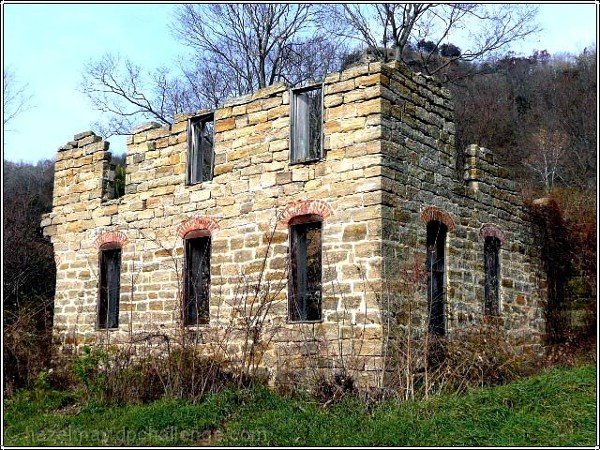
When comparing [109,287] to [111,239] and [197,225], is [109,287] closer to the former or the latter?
[111,239]

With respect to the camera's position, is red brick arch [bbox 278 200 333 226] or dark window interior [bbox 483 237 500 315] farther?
dark window interior [bbox 483 237 500 315]

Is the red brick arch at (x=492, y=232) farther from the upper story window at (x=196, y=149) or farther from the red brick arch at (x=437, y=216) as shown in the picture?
the upper story window at (x=196, y=149)

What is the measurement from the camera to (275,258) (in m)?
11.0

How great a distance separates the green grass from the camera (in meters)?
7.67

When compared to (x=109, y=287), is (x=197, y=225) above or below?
above

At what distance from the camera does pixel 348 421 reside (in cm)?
823

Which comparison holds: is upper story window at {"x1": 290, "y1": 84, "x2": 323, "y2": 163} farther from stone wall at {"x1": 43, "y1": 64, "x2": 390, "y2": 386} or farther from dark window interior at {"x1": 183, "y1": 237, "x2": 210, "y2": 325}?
dark window interior at {"x1": 183, "y1": 237, "x2": 210, "y2": 325}

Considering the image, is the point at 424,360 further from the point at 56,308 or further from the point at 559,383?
the point at 56,308

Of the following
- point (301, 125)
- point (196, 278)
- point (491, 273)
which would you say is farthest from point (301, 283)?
point (491, 273)

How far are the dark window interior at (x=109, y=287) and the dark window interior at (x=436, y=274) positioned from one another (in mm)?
6032

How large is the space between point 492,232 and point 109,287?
7418 mm

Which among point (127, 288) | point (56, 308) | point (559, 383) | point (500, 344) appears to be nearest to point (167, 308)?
point (127, 288)

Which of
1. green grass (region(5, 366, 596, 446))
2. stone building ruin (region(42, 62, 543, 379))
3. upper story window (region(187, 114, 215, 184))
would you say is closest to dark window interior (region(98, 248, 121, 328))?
stone building ruin (region(42, 62, 543, 379))

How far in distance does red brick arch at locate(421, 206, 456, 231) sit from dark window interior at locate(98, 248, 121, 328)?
6.10 m
